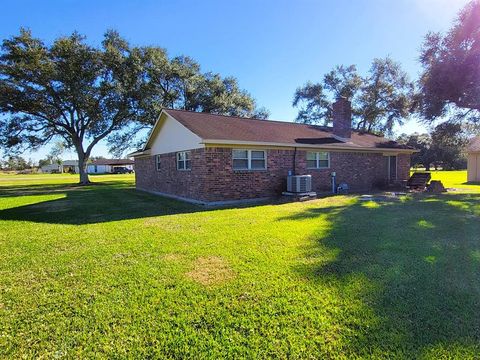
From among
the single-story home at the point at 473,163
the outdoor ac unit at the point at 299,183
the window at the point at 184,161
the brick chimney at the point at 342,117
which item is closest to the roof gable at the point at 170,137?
the window at the point at 184,161

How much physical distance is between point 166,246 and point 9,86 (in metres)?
24.0

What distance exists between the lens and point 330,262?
449 cm

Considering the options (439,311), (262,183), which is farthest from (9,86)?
(439,311)

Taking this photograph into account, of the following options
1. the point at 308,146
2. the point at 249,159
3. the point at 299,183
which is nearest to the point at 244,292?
the point at 249,159

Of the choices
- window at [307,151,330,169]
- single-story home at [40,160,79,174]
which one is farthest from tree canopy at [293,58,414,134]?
single-story home at [40,160,79,174]

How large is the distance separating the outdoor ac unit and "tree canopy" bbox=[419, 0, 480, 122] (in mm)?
7666

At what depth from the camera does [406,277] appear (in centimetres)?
394

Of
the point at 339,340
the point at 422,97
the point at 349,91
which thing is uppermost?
the point at 349,91

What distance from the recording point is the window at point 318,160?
13845 millimetres

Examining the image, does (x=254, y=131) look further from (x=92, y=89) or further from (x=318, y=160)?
(x=92, y=89)

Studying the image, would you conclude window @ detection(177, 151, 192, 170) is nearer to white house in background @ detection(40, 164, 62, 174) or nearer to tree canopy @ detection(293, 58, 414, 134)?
tree canopy @ detection(293, 58, 414, 134)

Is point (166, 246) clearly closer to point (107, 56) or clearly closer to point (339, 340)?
point (339, 340)

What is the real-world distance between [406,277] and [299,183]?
321 inches

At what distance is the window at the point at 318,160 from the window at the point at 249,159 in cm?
272
